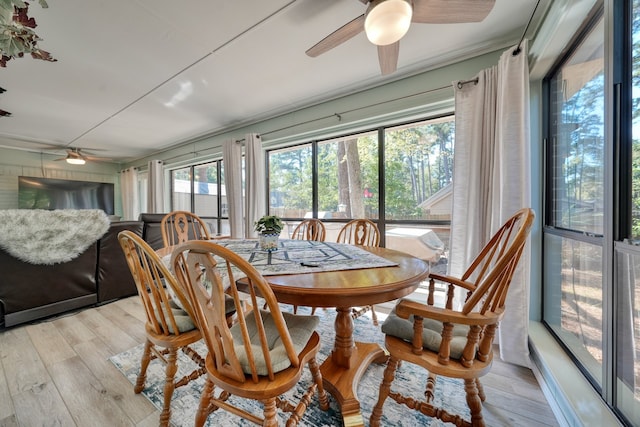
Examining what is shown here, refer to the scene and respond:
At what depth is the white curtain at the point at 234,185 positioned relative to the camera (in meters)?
3.73

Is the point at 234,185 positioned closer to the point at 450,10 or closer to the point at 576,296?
the point at 450,10

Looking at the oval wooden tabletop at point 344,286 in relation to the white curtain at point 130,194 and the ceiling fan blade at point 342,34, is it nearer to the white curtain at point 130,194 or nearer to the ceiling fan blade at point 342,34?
the ceiling fan blade at point 342,34

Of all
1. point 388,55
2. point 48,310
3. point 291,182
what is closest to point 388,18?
point 388,55

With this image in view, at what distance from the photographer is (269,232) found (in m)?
1.58

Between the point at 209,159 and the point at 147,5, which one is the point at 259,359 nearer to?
the point at 147,5

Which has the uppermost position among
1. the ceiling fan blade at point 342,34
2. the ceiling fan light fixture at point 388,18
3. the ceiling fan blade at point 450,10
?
the ceiling fan blade at point 342,34

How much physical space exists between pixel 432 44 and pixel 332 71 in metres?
0.90

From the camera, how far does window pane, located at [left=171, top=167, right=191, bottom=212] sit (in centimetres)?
531

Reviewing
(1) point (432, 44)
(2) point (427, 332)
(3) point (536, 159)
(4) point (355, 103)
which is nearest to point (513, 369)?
(2) point (427, 332)

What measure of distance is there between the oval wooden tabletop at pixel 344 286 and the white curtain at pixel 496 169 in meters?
1.13

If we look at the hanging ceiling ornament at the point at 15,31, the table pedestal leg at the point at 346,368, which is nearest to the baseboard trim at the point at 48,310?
the hanging ceiling ornament at the point at 15,31

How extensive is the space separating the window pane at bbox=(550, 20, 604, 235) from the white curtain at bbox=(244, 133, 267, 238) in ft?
10.3

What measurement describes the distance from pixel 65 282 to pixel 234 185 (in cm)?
212

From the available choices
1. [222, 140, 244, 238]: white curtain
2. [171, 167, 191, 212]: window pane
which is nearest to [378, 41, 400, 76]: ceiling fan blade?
[222, 140, 244, 238]: white curtain
